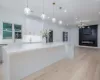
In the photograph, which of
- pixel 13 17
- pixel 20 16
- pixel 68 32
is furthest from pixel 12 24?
pixel 68 32

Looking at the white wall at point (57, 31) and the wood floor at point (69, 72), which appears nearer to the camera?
the wood floor at point (69, 72)

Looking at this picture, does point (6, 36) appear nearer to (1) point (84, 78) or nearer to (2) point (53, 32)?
(1) point (84, 78)

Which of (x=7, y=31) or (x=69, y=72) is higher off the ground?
(x=7, y=31)

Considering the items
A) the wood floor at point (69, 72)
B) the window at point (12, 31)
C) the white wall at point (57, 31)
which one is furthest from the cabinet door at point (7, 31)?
the white wall at point (57, 31)

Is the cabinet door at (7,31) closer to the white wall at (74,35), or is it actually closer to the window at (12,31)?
the window at (12,31)

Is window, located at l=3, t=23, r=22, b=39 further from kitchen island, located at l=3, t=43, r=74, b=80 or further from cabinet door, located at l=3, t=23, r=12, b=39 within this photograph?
kitchen island, located at l=3, t=43, r=74, b=80

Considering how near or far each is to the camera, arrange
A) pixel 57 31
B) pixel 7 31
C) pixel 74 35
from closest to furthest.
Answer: pixel 7 31, pixel 57 31, pixel 74 35

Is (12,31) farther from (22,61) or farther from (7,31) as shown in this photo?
(22,61)

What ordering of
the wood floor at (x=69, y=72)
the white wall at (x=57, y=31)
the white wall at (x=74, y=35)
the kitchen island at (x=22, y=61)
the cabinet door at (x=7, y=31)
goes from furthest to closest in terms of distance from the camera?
the white wall at (x=74, y=35)
the white wall at (x=57, y=31)
the cabinet door at (x=7, y=31)
the wood floor at (x=69, y=72)
the kitchen island at (x=22, y=61)

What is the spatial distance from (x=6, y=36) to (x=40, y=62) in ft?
12.7

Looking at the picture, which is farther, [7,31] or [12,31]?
[12,31]

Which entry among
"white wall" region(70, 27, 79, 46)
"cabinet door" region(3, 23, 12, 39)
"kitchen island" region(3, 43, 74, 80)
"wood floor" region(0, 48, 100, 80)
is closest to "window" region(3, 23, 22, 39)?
"cabinet door" region(3, 23, 12, 39)

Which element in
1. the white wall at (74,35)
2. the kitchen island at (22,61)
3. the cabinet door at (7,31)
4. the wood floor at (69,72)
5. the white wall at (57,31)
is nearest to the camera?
the kitchen island at (22,61)

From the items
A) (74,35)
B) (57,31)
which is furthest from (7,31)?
(74,35)
